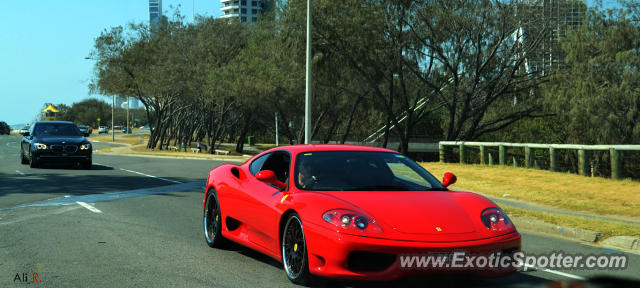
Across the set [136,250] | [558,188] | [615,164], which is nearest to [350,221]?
[136,250]

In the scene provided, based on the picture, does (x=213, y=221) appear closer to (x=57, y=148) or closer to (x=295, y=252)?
(x=295, y=252)

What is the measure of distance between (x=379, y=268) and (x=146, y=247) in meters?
3.86

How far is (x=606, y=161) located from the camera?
21.2 metres

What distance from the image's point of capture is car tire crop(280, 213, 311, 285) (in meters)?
5.96

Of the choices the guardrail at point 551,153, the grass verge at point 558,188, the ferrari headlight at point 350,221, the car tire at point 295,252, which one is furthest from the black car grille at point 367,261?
the guardrail at point 551,153

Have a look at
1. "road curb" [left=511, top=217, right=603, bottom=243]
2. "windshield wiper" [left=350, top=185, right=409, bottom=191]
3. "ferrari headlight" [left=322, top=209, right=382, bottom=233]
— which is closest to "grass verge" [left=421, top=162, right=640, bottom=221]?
"road curb" [left=511, top=217, right=603, bottom=243]

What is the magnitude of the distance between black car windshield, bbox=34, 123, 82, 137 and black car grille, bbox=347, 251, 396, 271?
2210 cm

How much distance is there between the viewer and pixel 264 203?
697 centimetres

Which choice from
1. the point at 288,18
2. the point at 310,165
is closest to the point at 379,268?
the point at 310,165

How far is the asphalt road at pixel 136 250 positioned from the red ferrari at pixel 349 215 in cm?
27

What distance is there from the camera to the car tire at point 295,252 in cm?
596

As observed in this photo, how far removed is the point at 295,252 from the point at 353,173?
45.6 inches

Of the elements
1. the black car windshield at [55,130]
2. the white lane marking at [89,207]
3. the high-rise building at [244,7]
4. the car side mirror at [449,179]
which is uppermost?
the high-rise building at [244,7]

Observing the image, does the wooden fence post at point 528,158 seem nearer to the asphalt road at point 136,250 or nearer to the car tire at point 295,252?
A: the asphalt road at point 136,250
